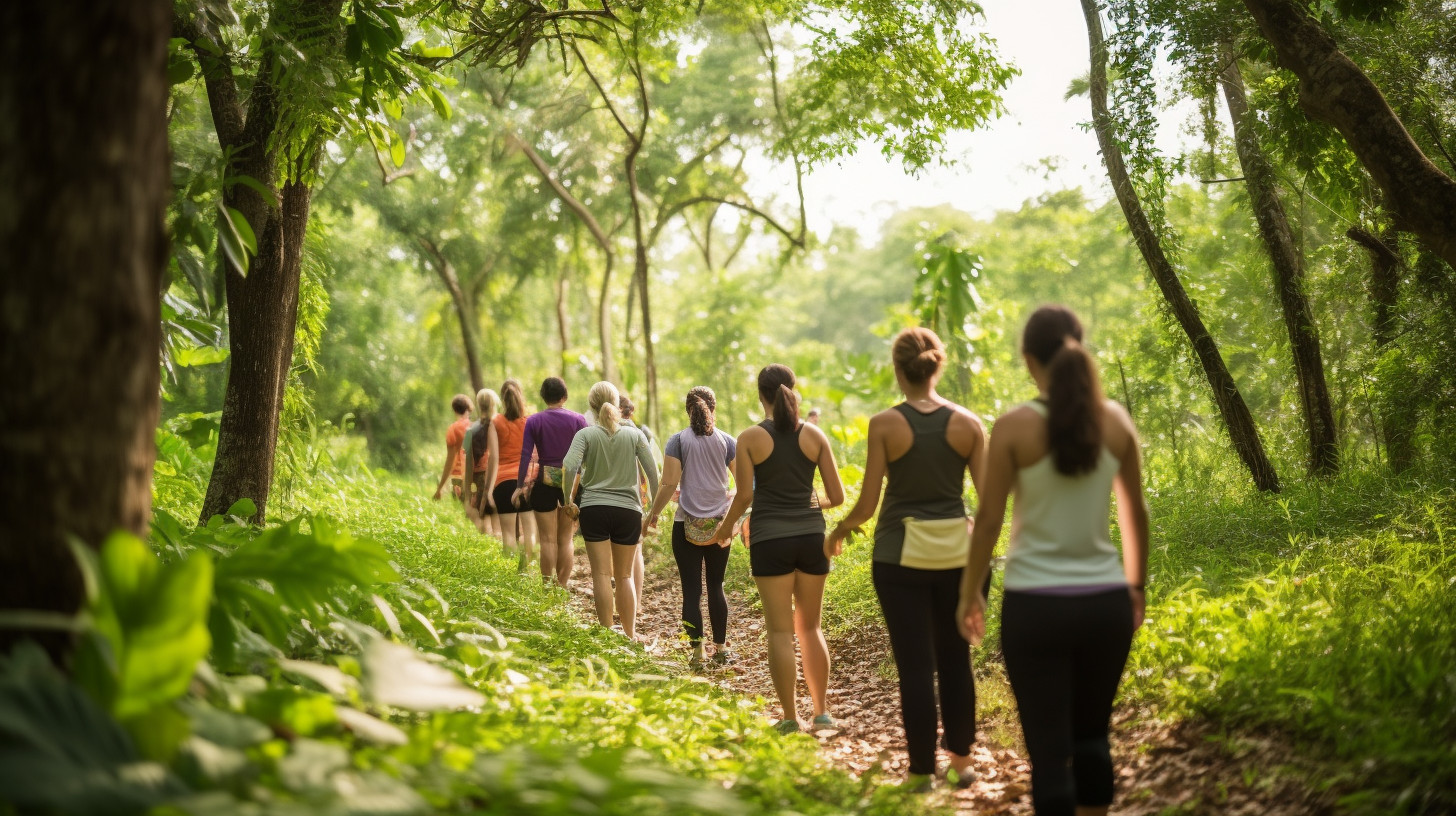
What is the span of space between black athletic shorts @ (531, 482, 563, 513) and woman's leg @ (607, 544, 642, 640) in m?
1.52

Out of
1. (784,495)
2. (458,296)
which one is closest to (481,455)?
(784,495)

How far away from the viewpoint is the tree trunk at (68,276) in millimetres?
2229

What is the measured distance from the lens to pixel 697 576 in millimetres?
7438

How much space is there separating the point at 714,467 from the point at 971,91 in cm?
473

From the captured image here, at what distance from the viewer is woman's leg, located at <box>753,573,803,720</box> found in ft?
18.9

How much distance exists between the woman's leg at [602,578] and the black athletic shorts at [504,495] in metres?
2.43

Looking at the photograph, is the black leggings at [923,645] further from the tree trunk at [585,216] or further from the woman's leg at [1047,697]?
the tree trunk at [585,216]

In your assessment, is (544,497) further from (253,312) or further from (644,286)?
(644,286)

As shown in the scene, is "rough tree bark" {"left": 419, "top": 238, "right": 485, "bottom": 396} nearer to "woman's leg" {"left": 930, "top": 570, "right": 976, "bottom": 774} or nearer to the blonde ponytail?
the blonde ponytail

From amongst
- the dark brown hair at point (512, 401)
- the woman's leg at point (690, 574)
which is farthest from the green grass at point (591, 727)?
the dark brown hair at point (512, 401)

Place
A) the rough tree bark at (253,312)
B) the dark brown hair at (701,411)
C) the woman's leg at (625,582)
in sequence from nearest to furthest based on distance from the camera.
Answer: the rough tree bark at (253,312) → the dark brown hair at (701,411) → the woman's leg at (625,582)

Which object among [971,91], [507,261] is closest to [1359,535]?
[971,91]

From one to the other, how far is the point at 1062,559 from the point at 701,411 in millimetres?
4279

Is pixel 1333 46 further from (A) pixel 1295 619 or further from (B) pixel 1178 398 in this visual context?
(B) pixel 1178 398
